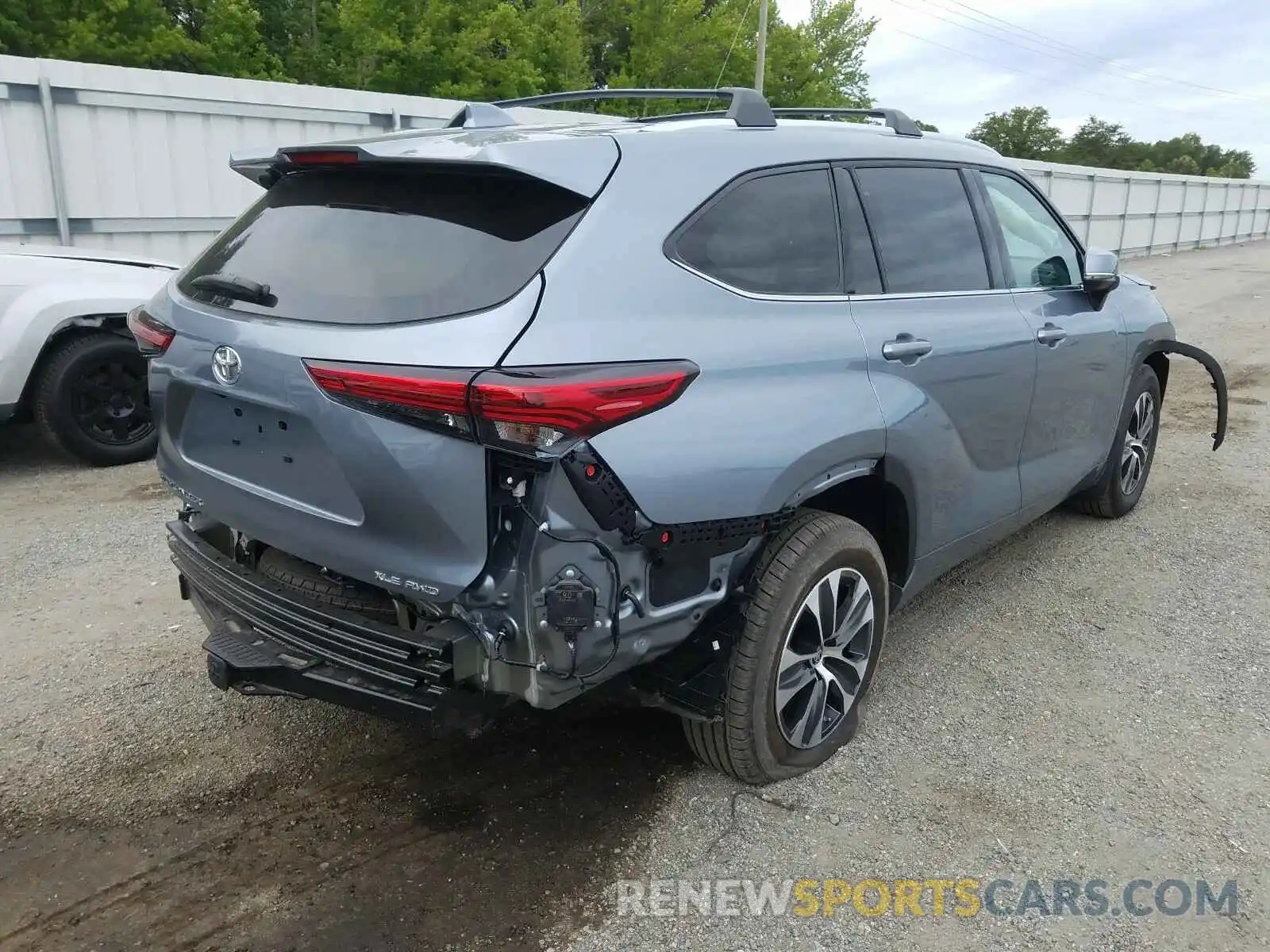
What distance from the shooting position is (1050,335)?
3893 mm

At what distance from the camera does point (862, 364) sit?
9.53 feet

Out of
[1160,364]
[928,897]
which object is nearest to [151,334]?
[928,897]

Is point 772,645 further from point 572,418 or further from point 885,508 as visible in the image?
point 572,418

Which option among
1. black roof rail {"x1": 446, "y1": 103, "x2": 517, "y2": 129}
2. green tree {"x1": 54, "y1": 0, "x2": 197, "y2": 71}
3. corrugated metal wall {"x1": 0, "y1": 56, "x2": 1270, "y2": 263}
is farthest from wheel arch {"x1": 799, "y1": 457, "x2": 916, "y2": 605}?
green tree {"x1": 54, "y1": 0, "x2": 197, "y2": 71}

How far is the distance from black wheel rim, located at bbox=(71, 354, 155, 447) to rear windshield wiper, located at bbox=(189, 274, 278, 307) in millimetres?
3612

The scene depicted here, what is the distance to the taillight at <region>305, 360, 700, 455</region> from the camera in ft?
6.96

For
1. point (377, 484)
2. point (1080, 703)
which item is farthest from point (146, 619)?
point (1080, 703)

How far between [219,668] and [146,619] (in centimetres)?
182

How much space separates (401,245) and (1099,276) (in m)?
3.16

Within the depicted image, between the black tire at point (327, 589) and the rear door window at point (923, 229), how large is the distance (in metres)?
1.86

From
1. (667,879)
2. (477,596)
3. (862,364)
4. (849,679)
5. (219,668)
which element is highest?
(862,364)

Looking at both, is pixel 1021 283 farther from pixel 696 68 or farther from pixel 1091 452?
pixel 696 68

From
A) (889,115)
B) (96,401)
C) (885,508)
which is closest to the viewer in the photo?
(885,508)

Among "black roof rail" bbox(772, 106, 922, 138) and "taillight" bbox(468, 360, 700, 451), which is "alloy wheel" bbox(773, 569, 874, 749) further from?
"black roof rail" bbox(772, 106, 922, 138)
